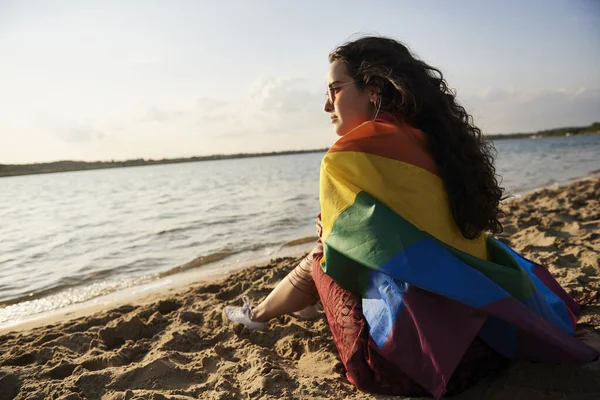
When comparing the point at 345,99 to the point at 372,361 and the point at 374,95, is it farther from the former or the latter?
the point at 372,361

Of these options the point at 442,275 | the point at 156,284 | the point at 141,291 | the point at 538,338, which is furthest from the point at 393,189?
the point at 156,284

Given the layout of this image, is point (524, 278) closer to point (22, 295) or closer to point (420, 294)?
point (420, 294)

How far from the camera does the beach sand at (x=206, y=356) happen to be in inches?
71.1

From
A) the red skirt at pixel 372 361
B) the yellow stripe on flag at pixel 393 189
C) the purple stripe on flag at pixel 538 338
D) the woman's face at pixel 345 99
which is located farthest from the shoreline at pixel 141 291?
the purple stripe on flag at pixel 538 338

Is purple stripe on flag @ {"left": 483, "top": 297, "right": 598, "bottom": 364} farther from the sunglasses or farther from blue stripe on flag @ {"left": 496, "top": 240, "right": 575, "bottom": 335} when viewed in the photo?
the sunglasses

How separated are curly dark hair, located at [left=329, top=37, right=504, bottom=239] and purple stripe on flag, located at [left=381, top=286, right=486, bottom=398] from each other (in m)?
0.33

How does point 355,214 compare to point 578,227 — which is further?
point 578,227

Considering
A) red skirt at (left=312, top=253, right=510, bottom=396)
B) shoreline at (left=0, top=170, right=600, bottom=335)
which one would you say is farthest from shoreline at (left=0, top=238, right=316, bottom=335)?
red skirt at (left=312, top=253, right=510, bottom=396)

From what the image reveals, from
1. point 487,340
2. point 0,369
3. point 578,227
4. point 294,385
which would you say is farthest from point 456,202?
point 578,227

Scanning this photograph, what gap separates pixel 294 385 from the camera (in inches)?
80.5

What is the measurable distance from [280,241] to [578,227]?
391 centimetres

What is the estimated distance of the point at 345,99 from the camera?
2080 millimetres

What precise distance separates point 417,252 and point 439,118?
636mm

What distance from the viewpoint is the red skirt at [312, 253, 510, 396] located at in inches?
68.9
